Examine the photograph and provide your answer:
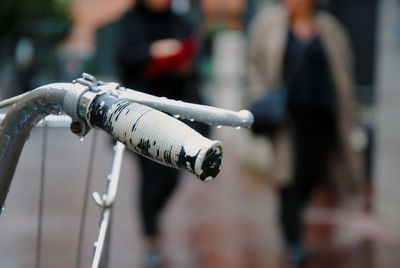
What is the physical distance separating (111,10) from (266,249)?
145 feet

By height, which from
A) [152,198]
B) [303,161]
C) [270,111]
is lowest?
[152,198]

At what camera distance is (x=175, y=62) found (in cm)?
441

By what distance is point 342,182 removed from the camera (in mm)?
4910

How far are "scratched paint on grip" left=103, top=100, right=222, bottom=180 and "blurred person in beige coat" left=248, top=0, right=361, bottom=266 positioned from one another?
3.63 meters

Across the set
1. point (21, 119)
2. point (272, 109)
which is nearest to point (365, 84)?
point (272, 109)

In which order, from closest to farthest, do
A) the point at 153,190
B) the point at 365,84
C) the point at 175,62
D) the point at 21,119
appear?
the point at 21,119 → the point at 175,62 → the point at 153,190 → the point at 365,84

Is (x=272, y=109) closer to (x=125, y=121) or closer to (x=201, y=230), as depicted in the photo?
(x=201, y=230)

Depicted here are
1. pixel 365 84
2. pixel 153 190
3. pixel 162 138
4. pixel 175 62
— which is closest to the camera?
pixel 162 138

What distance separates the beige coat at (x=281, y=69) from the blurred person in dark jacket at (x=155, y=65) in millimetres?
458

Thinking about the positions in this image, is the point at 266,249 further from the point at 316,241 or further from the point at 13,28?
the point at 13,28

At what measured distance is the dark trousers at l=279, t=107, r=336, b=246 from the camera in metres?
4.68

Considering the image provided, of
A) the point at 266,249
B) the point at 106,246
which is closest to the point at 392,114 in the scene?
the point at 266,249

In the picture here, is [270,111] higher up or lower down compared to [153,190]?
higher up

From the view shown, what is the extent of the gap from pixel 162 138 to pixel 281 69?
3755 mm
